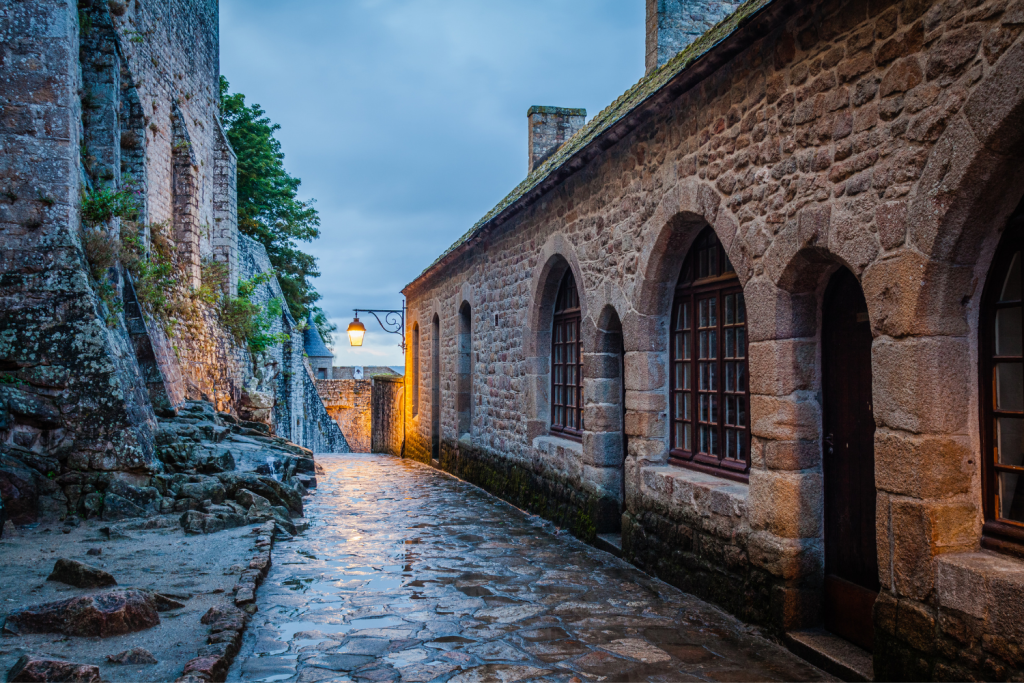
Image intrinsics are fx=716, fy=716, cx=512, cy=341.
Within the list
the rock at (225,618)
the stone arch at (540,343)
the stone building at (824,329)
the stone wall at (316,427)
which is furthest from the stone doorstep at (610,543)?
the stone wall at (316,427)

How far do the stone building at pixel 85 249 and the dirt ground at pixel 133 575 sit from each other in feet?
2.53

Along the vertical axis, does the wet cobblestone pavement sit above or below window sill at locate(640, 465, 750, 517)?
below

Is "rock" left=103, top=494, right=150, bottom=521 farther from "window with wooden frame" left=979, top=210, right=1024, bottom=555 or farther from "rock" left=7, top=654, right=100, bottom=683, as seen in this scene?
"window with wooden frame" left=979, top=210, right=1024, bottom=555

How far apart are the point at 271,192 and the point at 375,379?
8.53 m

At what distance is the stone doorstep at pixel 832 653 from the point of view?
344 cm

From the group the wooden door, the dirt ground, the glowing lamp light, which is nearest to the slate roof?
the glowing lamp light

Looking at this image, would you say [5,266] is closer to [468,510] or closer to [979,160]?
[468,510]

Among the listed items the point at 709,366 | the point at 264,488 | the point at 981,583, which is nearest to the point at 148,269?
the point at 264,488

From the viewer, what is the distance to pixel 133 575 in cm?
471

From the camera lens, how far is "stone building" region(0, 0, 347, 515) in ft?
20.7

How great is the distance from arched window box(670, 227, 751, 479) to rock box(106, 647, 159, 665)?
139 inches

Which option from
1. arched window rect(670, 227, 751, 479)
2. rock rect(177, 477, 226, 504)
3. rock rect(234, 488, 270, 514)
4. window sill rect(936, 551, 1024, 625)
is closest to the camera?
window sill rect(936, 551, 1024, 625)

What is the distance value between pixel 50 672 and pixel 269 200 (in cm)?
2278

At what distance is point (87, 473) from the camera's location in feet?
20.7
